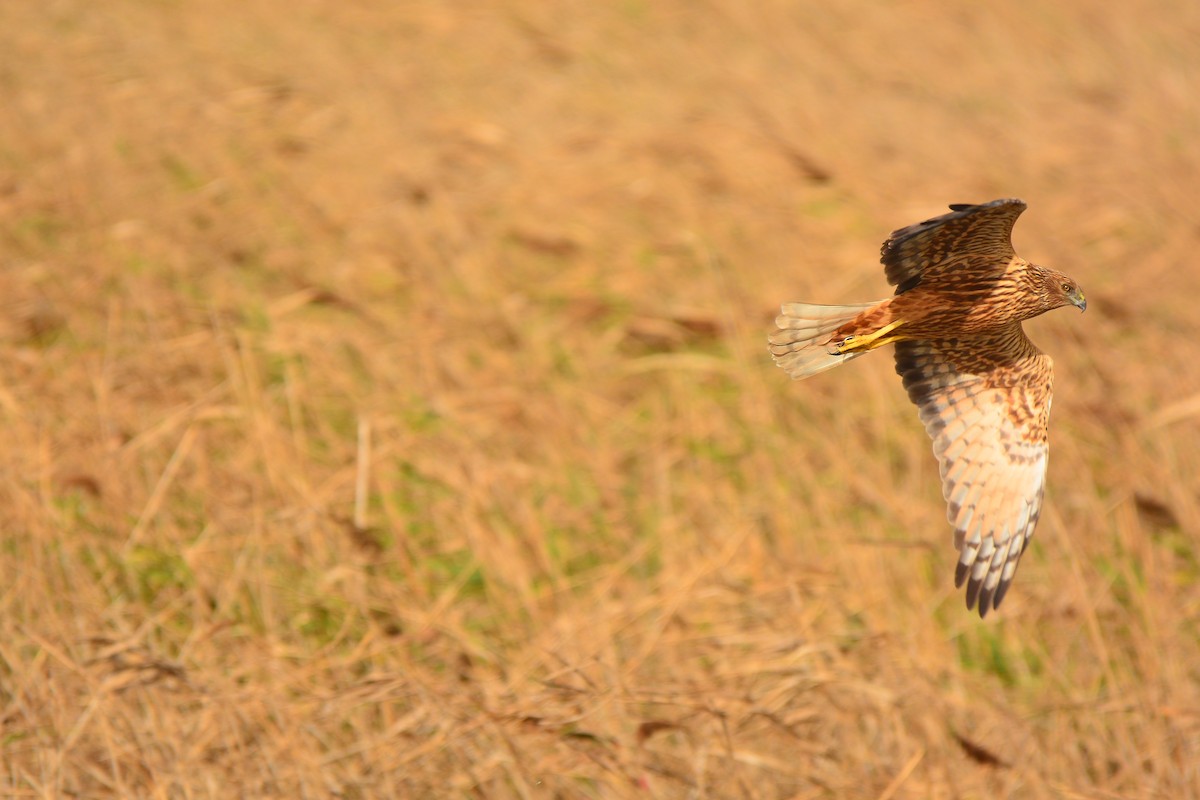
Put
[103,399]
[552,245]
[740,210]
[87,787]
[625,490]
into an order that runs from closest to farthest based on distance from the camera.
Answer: [87,787] → [103,399] → [625,490] → [552,245] → [740,210]

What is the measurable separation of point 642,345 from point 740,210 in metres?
1.15

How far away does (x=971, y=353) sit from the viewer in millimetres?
3426

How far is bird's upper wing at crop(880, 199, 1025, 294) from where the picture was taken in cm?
271

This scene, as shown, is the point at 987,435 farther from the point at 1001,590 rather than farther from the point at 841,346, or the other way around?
the point at 841,346

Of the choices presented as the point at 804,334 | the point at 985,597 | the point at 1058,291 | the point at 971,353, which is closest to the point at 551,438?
the point at 971,353

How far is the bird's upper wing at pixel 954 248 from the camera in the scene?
2712 mm

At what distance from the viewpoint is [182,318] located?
223 inches

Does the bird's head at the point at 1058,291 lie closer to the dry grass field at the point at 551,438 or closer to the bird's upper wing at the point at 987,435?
the bird's upper wing at the point at 987,435

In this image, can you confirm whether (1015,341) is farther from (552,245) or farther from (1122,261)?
(1122,261)

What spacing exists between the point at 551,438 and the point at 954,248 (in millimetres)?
3005

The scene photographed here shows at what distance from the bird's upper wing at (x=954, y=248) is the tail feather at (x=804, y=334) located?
0.14 meters

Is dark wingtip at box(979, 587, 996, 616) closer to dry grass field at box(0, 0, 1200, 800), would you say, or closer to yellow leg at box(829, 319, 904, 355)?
yellow leg at box(829, 319, 904, 355)

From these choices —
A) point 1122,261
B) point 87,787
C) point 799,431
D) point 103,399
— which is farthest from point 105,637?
point 1122,261

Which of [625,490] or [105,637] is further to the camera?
[625,490]
